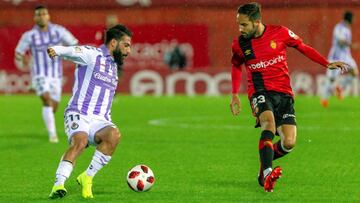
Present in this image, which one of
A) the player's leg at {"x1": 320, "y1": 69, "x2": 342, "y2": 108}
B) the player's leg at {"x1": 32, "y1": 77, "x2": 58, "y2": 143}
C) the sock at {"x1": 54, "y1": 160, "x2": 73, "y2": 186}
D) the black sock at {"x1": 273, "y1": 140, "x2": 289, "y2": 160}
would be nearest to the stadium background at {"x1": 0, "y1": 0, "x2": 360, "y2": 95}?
the player's leg at {"x1": 320, "y1": 69, "x2": 342, "y2": 108}

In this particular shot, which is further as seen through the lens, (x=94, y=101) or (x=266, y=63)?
(x=266, y=63)

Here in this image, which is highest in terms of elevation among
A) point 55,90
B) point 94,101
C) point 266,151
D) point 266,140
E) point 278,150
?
point 94,101

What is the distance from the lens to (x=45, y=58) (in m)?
15.3

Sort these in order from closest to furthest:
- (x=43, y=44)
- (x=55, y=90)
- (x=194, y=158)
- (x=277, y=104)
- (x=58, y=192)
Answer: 1. (x=58, y=192)
2. (x=277, y=104)
3. (x=194, y=158)
4. (x=43, y=44)
5. (x=55, y=90)

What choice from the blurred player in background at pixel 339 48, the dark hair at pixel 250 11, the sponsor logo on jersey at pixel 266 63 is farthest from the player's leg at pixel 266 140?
the blurred player in background at pixel 339 48

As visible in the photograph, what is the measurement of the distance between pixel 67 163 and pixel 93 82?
0.92 metres

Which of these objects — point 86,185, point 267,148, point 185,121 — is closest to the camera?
point 86,185

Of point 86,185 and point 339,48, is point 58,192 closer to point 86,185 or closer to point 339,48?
point 86,185

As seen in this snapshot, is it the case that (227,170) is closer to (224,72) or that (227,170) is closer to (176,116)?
(176,116)

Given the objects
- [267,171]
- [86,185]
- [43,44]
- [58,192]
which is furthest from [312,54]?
[43,44]

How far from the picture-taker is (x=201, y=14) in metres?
38.7

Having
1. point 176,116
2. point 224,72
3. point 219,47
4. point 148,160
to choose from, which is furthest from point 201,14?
point 148,160

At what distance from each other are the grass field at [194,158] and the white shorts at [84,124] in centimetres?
61

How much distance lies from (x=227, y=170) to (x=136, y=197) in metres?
2.51
